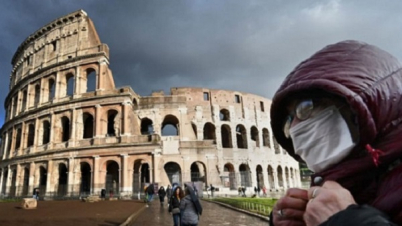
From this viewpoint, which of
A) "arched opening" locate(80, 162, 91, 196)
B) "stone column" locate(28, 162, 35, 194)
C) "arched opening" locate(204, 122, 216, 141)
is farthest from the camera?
"arched opening" locate(204, 122, 216, 141)

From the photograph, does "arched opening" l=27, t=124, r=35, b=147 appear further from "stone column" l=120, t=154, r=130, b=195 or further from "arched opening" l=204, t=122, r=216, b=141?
"arched opening" l=204, t=122, r=216, b=141

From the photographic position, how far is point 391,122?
865mm

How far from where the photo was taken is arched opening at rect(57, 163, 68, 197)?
24.4 m

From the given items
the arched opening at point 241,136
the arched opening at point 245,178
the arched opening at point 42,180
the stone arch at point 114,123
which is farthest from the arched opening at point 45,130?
the arched opening at point 241,136

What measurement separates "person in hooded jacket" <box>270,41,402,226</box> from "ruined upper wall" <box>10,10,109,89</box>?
91.6 ft

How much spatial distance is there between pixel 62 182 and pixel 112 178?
5.08m

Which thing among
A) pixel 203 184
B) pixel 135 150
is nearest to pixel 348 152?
pixel 135 150

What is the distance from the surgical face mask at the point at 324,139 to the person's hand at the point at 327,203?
0.15 meters

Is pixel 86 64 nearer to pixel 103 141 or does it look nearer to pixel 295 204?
pixel 103 141

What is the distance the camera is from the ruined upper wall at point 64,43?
27875 mm

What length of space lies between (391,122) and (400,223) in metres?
0.30

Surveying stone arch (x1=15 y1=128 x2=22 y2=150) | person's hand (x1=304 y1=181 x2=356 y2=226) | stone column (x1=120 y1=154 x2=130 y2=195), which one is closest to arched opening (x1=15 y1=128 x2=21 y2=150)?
stone arch (x1=15 y1=128 x2=22 y2=150)

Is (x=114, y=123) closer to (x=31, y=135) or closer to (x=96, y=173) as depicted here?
(x=96, y=173)

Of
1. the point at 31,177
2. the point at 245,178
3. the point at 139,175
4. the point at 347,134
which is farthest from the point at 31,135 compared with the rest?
the point at 347,134
